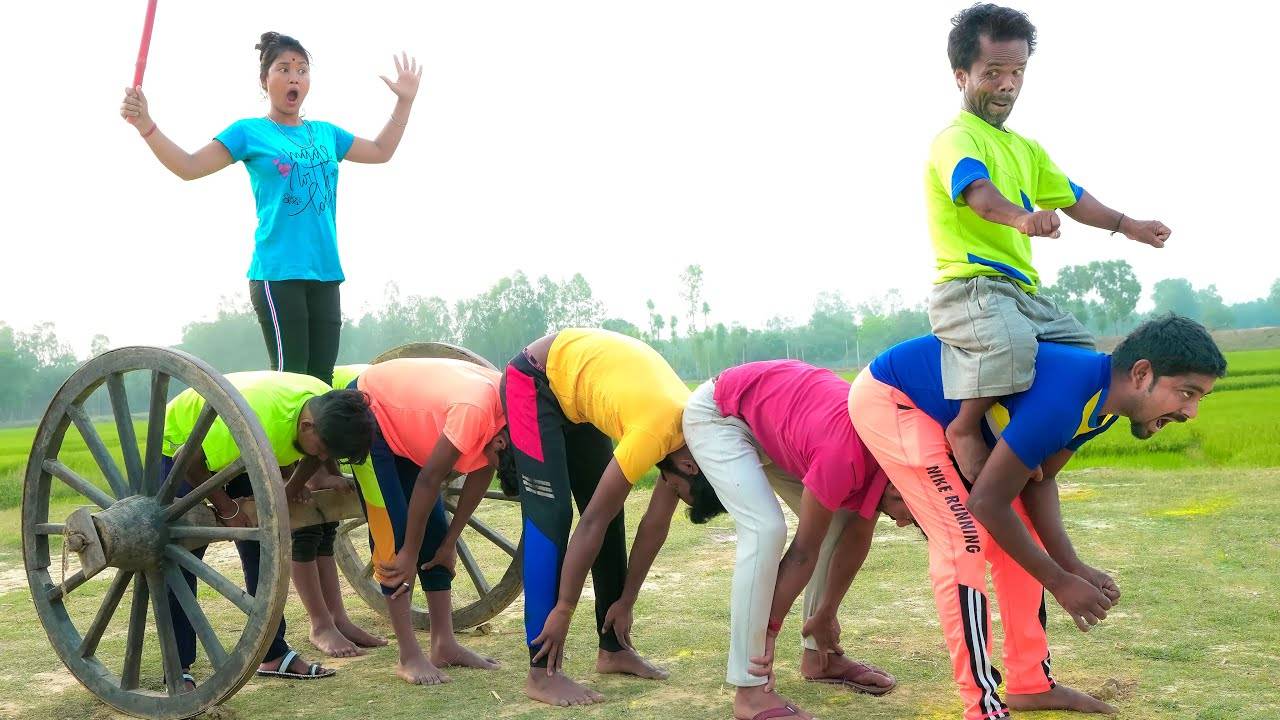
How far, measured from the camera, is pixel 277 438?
4445 mm

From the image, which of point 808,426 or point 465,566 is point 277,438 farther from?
point 808,426

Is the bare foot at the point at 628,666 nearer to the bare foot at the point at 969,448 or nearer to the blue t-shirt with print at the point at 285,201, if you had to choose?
the bare foot at the point at 969,448

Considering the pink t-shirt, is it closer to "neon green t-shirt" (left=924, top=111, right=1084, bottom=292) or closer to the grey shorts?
the grey shorts

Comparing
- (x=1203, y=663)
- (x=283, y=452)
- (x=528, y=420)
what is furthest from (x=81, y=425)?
(x=1203, y=663)

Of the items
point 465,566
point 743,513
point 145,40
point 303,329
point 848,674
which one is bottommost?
point 848,674

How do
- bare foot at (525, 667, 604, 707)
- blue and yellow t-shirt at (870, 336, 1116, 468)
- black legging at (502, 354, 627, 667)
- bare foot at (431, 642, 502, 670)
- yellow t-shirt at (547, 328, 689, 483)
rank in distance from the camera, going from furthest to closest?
bare foot at (431, 642, 502, 670), black legging at (502, 354, 627, 667), bare foot at (525, 667, 604, 707), yellow t-shirt at (547, 328, 689, 483), blue and yellow t-shirt at (870, 336, 1116, 468)

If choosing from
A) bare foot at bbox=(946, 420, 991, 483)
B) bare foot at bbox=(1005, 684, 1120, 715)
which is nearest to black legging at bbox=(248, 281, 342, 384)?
bare foot at bbox=(946, 420, 991, 483)

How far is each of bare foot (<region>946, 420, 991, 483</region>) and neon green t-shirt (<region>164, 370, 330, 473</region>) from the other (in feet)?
8.29

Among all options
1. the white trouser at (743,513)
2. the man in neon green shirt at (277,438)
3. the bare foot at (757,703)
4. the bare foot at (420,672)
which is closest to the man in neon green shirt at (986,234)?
the white trouser at (743,513)

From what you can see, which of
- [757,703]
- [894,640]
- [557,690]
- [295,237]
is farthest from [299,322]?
[894,640]

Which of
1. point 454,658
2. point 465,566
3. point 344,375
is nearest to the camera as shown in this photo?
point 454,658

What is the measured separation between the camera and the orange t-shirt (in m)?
4.52

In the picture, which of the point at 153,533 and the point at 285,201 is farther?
the point at 285,201

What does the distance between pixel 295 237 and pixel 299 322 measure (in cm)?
40
